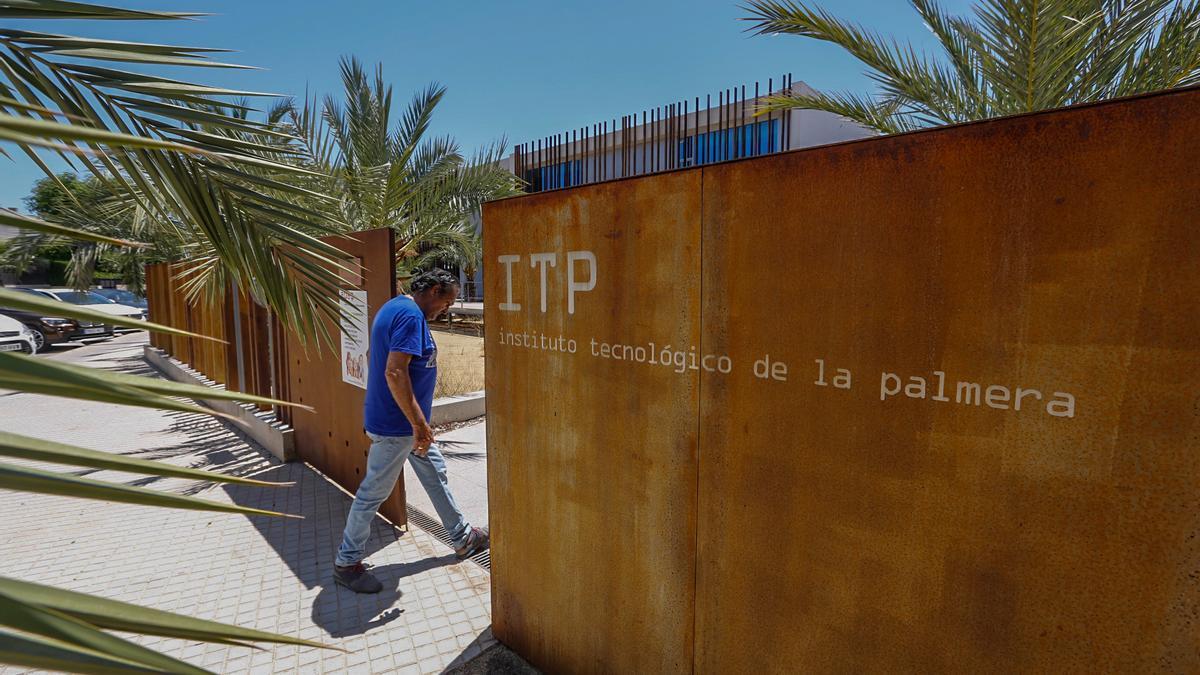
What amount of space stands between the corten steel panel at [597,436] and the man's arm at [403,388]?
30.2 inches

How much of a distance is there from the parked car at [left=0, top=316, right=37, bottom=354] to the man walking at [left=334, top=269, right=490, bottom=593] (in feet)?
49.8

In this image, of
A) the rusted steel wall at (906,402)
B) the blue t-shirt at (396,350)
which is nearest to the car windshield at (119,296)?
the blue t-shirt at (396,350)

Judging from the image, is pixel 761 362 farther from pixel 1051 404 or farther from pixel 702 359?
pixel 1051 404

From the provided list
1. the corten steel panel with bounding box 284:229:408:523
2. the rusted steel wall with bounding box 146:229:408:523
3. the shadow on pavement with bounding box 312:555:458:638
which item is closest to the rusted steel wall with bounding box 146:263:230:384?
the rusted steel wall with bounding box 146:229:408:523

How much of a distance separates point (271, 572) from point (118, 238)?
2.88 m

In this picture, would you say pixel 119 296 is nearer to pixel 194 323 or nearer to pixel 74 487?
pixel 194 323

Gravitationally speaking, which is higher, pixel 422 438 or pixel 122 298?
pixel 122 298

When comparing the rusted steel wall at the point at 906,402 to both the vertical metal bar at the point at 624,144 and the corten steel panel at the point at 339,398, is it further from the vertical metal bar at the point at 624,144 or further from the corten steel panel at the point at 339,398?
the vertical metal bar at the point at 624,144

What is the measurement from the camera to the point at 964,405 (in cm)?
156

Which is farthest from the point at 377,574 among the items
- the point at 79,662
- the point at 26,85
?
the point at 79,662

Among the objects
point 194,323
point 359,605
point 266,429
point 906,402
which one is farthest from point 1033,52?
point 194,323

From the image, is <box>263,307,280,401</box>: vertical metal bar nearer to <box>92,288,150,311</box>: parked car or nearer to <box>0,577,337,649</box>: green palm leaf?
<box>0,577,337,649</box>: green palm leaf

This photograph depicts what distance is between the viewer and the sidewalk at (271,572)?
3.22 meters

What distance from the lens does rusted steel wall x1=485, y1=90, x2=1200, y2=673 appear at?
4.39 ft
